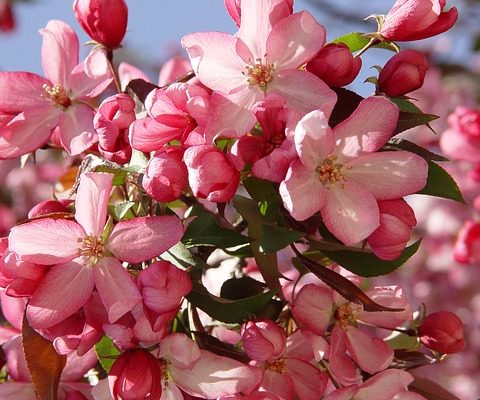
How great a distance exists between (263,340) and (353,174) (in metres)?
0.23

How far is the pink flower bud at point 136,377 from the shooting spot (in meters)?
1.16

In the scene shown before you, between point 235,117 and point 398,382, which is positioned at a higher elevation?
point 235,117

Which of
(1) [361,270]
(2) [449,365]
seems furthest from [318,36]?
(2) [449,365]

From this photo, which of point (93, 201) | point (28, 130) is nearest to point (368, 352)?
point (93, 201)

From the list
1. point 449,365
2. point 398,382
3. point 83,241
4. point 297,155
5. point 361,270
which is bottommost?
point 449,365

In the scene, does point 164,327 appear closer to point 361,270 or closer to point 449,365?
point 361,270

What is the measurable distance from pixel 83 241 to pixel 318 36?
0.37 meters

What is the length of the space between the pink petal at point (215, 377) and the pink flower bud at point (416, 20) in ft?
1.49

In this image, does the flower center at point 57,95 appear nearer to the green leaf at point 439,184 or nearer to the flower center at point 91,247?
the flower center at point 91,247

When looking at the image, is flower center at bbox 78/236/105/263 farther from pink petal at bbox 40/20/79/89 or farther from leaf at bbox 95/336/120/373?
pink petal at bbox 40/20/79/89

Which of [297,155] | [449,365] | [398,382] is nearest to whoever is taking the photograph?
[297,155]

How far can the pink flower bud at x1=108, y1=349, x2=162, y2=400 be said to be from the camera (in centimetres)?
116

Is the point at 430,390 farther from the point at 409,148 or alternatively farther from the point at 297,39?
the point at 297,39

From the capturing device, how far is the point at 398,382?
1.30 metres
